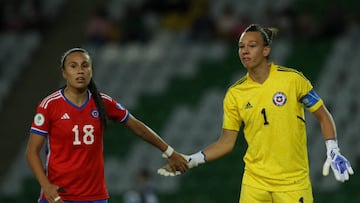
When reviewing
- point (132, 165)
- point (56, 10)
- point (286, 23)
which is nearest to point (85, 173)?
point (132, 165)

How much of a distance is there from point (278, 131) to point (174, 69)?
9569 millimetres

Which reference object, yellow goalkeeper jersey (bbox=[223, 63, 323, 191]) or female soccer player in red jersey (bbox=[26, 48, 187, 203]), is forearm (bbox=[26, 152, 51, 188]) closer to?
female soccer player in red jersey (bbox=[26, 48, 187, 203])

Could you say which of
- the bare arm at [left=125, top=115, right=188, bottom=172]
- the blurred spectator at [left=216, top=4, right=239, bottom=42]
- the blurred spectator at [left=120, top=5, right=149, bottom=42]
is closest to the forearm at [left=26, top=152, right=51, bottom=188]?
the bare arm at [left=125, top=115, right=188, bottom=172]

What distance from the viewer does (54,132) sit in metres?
7.24

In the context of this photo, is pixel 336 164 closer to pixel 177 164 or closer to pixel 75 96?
pixel 177 164

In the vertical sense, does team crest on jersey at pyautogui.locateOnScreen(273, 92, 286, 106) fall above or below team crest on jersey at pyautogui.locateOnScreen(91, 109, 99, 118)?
above

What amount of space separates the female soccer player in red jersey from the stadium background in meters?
6.79

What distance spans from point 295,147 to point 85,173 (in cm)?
150

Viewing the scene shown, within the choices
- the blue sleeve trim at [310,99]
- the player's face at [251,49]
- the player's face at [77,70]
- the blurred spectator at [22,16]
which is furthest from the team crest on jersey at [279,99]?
the blurred spectator at [22,16]

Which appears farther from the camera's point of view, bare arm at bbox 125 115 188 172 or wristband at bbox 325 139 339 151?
bare arm at bbox 125 115 188 172

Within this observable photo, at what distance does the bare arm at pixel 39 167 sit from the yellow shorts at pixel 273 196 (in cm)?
133

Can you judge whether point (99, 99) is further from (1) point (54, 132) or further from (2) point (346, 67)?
(2) point (346, 67)

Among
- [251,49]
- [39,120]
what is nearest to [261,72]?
[251,49]

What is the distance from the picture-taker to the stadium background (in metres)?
14.7
